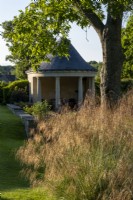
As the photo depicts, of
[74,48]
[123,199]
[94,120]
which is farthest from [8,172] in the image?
[74,48]

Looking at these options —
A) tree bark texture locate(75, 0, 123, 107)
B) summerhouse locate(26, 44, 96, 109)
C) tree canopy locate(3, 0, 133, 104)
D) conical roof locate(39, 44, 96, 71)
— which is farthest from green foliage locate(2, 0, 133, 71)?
conical roof locate(39, 44, 96, 71)

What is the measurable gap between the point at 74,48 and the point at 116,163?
27.9 metres

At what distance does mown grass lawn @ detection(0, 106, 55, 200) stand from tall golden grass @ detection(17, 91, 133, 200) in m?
0.55

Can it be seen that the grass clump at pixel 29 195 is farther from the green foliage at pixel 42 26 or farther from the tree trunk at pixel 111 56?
the green foliage at pixel 42 26

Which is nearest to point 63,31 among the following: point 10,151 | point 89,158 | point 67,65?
point 10,151

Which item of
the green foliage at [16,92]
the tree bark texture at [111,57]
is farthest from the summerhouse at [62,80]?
the tree bark texture at [111,57]

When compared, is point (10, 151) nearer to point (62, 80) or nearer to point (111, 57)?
point (111, 57)

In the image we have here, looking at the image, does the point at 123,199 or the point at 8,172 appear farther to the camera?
the point at 8,172

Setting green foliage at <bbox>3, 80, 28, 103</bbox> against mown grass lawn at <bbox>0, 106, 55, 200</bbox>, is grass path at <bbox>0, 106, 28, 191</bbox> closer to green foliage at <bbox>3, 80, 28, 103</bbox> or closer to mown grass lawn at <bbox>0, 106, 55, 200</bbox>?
mown grass lawn at <bbox>0, 106, 55, 200</bbox>

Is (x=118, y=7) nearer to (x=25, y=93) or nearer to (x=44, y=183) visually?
(x=44, y=183)

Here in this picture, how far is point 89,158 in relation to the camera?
6523mm

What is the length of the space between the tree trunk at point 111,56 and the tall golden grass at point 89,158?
815 cm

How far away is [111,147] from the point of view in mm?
6684

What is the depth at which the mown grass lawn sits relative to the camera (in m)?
8.01
